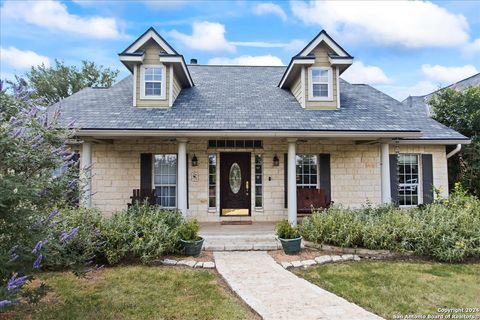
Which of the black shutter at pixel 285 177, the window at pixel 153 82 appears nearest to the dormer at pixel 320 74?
the black shutter at pixel 285 177

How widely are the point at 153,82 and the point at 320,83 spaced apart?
5.56m

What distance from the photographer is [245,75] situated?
13391 mm

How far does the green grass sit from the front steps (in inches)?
59.0

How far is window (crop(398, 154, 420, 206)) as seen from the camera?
1076 cm

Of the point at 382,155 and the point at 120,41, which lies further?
the point at 120,41

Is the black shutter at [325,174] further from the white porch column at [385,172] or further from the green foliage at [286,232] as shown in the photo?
the green foliage at [286,232]

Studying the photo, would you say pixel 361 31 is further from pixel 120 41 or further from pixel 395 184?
pixel 120 41

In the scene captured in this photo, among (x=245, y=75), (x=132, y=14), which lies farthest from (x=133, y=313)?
(x=132, y=14)

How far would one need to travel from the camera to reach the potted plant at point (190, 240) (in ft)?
21.5

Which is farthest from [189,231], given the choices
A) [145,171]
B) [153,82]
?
[153,82]

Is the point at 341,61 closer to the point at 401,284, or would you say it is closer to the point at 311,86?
the point at 311,86

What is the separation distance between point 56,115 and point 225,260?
4234 mm

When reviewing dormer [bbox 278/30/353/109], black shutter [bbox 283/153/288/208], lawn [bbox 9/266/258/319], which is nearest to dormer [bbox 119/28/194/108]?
dormer [bbox 278/30/353/109]

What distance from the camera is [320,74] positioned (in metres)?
10.3
